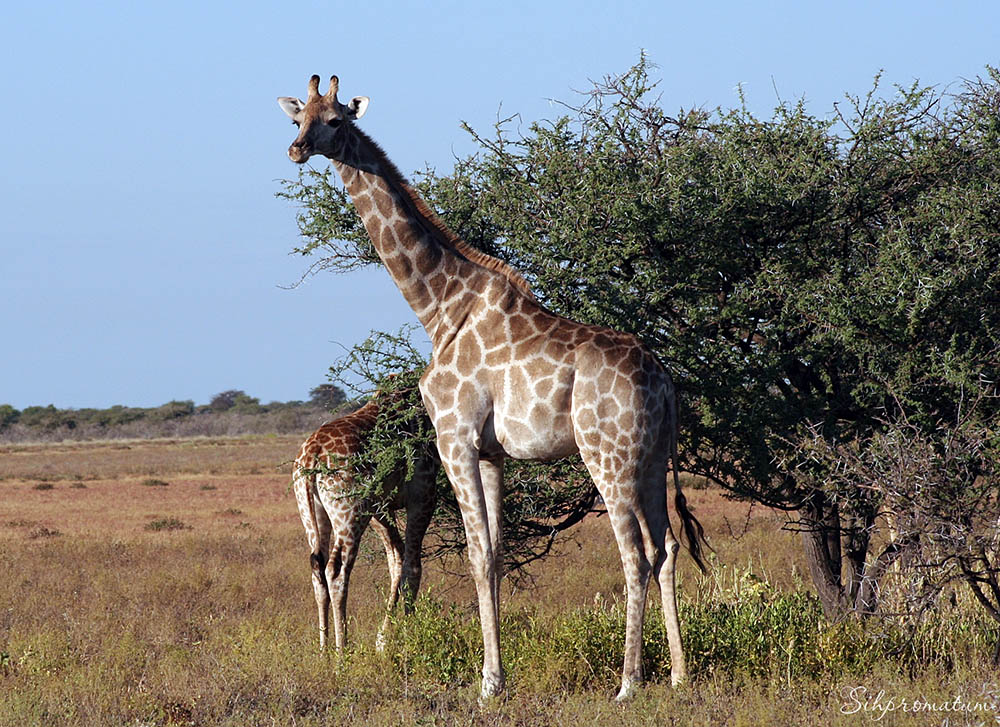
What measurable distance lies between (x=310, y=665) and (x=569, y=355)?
300cm

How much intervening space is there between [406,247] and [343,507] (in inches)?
106

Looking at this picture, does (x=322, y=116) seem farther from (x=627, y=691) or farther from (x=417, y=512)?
(x=627, y=691)

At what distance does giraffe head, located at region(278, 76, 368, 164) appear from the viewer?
7582 mm

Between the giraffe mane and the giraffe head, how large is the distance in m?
0.17

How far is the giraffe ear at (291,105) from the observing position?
7.77 m

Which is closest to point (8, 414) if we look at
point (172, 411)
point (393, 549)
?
point (172, 411)

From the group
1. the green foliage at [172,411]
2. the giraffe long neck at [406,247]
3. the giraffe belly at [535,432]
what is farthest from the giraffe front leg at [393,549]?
the green foliage at [172,411]

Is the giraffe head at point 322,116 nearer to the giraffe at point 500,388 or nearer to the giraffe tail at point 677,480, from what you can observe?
the giraffe at point 500,388

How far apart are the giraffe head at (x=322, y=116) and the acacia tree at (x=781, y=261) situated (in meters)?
2.03

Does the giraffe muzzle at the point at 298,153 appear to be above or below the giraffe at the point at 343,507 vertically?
above

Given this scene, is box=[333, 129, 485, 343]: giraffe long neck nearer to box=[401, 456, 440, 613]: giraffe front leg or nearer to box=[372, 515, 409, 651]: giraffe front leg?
box=[401, 456, 440, 613]: giraffe front leg

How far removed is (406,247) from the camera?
789cm

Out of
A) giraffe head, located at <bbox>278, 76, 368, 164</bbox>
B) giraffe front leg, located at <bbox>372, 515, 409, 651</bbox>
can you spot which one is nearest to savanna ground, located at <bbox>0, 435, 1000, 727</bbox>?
giraffe front leg, located at <bbox>372, 515, 409, 651</bbox>

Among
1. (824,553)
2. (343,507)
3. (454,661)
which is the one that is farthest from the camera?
(824,553)
